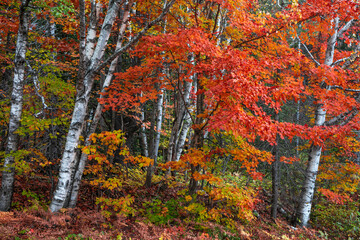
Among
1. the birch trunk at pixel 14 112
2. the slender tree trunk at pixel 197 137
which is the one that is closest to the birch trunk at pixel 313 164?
the slender tree trunk at pixel 197 137

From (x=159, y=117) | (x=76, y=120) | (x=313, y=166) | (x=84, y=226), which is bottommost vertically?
(x=84, y=226)

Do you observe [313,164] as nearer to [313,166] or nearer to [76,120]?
[313,166]

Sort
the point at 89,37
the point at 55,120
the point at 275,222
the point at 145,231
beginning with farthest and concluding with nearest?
Result: the point at 275,222 < the point at 55,120 < the point at 89,37 < the point at 145,231

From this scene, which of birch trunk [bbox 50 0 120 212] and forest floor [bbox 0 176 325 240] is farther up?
birch trunk [bbox 50 0 120 212]

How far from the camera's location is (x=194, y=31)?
15.0 ft

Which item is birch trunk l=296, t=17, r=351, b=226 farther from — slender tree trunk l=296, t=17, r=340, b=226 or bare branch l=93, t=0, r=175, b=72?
bare branch l=93, t=0, r=175, b=72

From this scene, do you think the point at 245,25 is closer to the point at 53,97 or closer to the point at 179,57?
the point at 179,57

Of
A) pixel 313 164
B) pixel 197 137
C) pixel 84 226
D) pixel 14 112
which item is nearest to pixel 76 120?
pixel 14 112

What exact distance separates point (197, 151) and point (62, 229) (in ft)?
9.99

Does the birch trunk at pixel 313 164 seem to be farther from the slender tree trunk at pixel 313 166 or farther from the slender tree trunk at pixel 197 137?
the slender tree trunk at pixel 197 137

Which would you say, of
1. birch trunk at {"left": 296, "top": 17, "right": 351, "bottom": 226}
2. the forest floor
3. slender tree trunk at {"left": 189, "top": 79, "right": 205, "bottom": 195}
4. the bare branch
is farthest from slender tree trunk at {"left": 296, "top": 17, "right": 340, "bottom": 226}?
→ the bare branch

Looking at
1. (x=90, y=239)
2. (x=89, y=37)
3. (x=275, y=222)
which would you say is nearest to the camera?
(x=90, y=239)

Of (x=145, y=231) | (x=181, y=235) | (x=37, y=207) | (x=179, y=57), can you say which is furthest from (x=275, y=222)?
(x=37, y=207)

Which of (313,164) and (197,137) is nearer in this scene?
(197,137)
